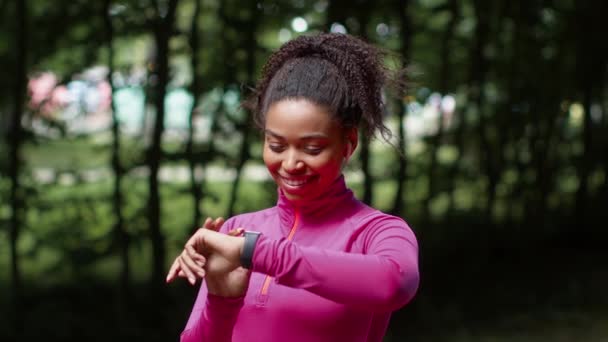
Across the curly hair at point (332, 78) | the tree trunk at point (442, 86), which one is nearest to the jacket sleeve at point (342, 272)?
the curly hair at point (332, 78)

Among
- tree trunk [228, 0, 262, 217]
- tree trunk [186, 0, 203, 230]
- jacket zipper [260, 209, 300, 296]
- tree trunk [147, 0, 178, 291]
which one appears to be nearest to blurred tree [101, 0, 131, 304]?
tree trunk [147, 0, 178, 291]

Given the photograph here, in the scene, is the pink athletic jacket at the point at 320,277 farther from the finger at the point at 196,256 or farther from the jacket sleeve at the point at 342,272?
the finger at the point at 196,256

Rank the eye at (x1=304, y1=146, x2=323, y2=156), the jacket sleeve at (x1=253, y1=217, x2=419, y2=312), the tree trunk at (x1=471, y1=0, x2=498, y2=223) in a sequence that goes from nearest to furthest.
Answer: the jacket sleeve at (x1=253, y1=217, x2=419, y2=312) < the eye at (x1=304, y1=146, x2=323, y2=156) < the tree trunk at (x1=471, y1=0, x2=498, y2=223)

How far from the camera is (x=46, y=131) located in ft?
14.6

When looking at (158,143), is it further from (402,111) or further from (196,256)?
(196,256)

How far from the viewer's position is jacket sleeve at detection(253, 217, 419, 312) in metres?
1.46

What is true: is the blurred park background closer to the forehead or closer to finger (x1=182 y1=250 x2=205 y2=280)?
the forehead

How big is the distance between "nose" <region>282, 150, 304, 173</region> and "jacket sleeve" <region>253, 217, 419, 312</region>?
0.20m

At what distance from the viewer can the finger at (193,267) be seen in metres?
1.54

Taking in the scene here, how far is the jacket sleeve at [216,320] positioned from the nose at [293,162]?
282 millimetres

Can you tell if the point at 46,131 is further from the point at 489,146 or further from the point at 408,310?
the point at 489,146

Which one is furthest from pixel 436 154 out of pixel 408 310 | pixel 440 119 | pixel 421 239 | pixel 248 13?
pixel 248 13

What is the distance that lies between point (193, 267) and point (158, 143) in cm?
311

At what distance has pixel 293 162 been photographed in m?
1.65
